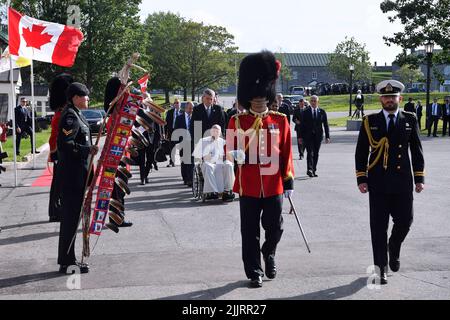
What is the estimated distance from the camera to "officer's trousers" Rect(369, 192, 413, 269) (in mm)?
7090

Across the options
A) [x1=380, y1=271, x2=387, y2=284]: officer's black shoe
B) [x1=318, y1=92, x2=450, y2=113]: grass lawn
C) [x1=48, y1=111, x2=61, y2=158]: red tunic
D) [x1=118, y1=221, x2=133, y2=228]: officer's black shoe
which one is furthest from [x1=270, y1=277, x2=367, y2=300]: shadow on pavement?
[x1=318, y1=92, x2=450, y2=113]: grass lawn

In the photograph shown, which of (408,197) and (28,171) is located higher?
(408,197)

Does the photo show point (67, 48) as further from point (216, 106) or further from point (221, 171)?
point (221, 171)

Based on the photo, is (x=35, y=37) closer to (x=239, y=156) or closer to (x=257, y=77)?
(x=257, y=77)

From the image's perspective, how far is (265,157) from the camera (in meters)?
7.26

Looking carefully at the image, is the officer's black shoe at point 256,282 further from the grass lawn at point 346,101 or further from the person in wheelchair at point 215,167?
the grass lawn at point 346,101

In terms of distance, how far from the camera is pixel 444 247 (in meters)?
8.71

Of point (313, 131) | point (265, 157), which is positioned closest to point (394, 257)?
point (265, 157)

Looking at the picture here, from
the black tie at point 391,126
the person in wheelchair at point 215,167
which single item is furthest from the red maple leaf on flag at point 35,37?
the black tie at point 391,126

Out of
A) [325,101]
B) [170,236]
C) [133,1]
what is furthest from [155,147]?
[325,101]

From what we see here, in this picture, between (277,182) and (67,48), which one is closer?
(277,182)

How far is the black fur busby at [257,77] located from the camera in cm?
727

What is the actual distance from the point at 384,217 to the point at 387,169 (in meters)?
0.48
